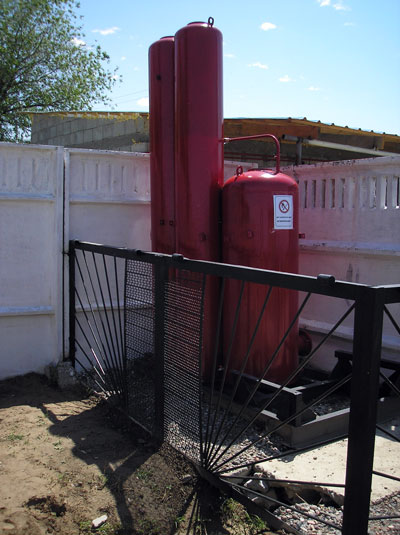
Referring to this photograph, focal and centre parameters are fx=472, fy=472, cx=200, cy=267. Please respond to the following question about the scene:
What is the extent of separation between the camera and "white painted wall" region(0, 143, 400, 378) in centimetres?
446

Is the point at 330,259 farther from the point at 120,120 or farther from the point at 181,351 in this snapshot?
the point at 120,120

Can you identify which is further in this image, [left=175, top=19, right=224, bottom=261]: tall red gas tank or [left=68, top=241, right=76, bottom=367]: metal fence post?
[left=68, top=241, right=76, bottom=367]: metal fence post

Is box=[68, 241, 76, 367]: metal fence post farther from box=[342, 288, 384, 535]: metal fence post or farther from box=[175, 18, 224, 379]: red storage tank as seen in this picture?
box=[342, 288, 384, 535]: metal fence post

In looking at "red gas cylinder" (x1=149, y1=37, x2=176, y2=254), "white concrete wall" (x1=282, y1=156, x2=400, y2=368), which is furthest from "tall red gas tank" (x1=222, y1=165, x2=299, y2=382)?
"white concrete wall" (x1=282, y1=156, x2=400, y2=368)

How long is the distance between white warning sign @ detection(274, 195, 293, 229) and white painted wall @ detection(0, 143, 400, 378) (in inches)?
36.7

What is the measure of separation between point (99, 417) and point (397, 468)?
7.61ft

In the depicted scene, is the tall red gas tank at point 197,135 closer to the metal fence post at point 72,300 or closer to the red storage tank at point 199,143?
the red storage tank at point 199,143

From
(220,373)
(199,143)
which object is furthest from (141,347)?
(199,143)

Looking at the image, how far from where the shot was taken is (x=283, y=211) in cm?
408

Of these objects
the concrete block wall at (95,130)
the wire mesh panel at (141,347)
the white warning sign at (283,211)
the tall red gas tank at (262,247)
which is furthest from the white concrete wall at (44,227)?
the concrete block wall at (95,130)

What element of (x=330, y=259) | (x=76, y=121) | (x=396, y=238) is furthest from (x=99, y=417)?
(x=76, y=121)

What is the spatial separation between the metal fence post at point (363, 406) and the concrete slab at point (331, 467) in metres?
1.05

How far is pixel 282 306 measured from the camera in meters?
4.14

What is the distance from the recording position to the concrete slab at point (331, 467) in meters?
2.93
